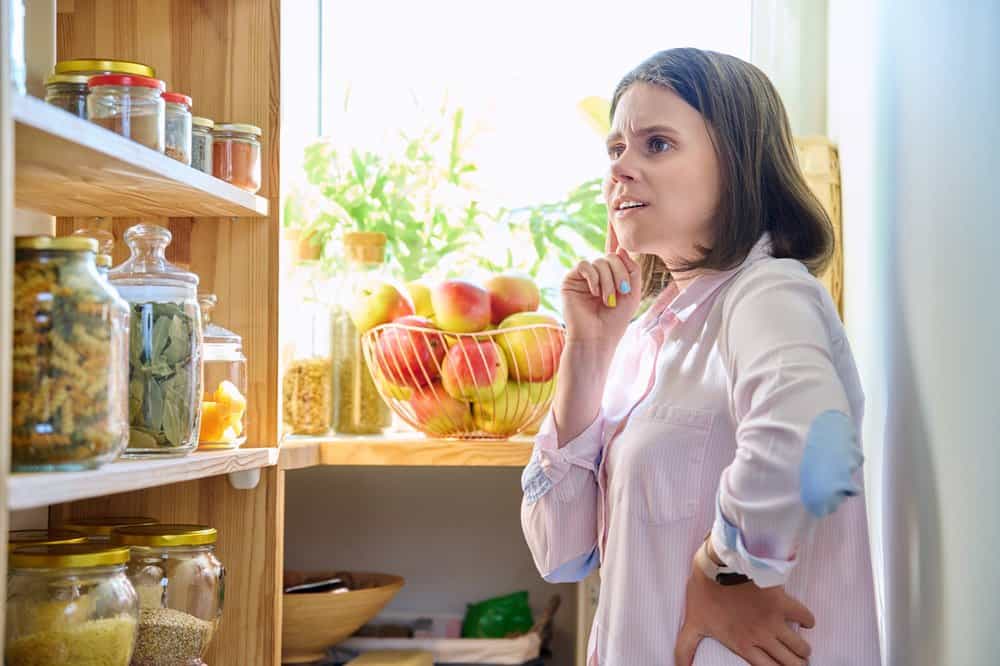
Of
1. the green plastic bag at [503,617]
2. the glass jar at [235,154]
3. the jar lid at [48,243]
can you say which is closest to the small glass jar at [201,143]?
the glass jar at [235,154]

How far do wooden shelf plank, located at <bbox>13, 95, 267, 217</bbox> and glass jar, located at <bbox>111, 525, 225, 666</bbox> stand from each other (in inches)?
13.2

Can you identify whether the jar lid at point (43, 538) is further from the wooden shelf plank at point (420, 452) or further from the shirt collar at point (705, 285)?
the shirt collar at point (705, 285)

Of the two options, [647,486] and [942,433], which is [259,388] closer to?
[647,486]

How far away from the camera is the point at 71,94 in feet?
3.14

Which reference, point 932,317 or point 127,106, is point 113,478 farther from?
point 932,317

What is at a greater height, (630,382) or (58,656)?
(630,382)

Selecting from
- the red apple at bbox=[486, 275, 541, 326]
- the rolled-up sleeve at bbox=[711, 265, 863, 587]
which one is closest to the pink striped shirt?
the rolled-up sleeve at bbox=[711, 265, 863, 587]

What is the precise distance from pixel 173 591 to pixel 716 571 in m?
0.53

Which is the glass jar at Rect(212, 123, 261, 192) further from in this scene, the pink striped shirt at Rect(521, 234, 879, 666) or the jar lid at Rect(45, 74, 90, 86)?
the pink striped shirt at Rect(521, 234, 879, 666)

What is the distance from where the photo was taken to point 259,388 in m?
1.29

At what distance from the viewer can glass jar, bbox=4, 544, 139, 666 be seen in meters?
0.90

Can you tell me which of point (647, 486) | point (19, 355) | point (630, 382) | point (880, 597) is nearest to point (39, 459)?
point (19, 355)

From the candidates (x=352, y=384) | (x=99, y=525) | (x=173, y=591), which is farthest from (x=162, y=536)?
(x=352, y=384)

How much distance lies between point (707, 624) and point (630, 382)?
1.00ft
